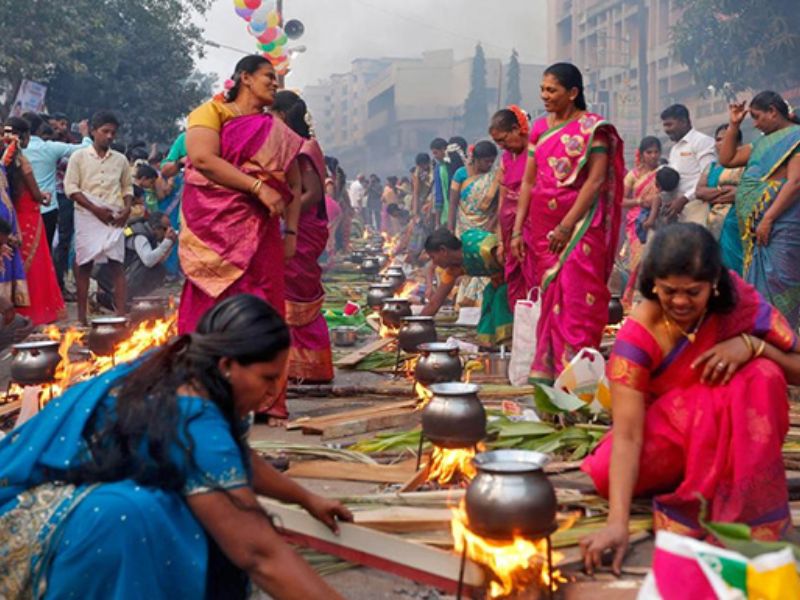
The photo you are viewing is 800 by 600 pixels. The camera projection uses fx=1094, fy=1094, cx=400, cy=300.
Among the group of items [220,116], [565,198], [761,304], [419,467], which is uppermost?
[220,116]

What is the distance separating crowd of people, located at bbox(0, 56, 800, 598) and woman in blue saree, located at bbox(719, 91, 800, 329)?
0.01 m

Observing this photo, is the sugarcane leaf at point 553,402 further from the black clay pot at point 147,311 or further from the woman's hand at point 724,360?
the black clay pot at point 147,311

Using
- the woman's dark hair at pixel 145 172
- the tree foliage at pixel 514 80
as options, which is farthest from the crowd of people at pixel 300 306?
the tree foliage at pixel 514 80

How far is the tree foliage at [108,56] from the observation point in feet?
75.4

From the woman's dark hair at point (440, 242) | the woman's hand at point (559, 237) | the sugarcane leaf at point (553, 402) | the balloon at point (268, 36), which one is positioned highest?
the balloon at point (268, 36)

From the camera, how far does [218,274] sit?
18.8 feet

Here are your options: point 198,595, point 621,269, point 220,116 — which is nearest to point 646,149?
point 621,269

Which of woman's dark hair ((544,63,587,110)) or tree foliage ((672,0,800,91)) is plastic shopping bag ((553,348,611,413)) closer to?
woman's dark hair ((544,63,587,110))

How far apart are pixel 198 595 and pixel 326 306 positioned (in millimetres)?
9638

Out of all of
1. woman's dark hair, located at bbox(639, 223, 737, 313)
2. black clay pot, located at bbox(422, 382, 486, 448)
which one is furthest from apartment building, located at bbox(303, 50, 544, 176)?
woman's dark hair, located at bbox(639, 223, 737, 313)

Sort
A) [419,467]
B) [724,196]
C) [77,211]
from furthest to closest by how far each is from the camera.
Answer: [77,211]
[724,196]
[419,467]

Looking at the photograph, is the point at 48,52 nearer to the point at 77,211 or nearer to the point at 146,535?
the point at 77,211

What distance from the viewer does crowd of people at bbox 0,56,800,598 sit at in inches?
99.0

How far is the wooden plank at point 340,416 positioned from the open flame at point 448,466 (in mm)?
1144
